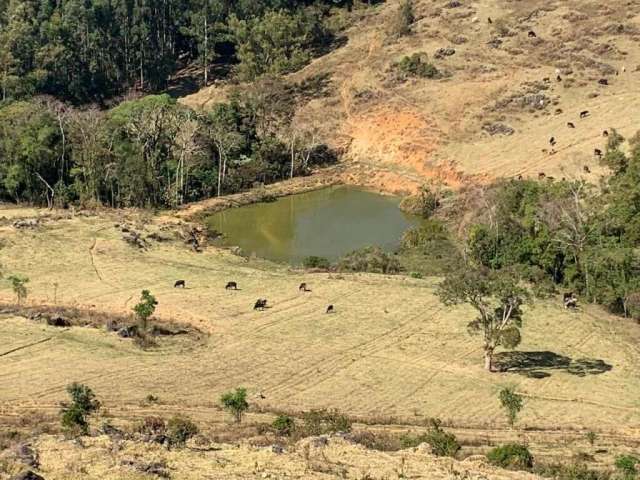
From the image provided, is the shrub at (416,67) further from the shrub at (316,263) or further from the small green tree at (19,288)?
the small green tree at (19,288)

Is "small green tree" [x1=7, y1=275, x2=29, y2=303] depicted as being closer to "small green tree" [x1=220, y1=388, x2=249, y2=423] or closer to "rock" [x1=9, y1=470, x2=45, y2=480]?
"small green tree" [x1=220, y1=388, x2=249, y2=423]

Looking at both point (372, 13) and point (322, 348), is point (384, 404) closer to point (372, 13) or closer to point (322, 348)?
point (322, 348)

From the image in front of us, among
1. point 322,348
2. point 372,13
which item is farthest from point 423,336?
point 372,13

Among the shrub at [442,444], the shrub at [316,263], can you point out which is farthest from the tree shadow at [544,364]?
the shrub at [316,263]

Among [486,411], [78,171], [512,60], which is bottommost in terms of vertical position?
[486,411]

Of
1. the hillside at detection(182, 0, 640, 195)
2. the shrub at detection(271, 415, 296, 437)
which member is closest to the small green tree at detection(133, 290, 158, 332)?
the shrub at detection(271, 415, 296, 437)
